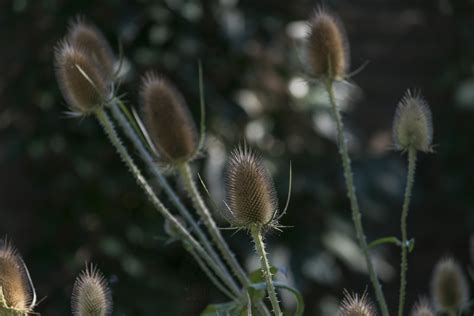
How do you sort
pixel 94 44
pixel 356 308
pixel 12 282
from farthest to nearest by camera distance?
1. pixel 94 44
2. pixel 12 282
3. pixel 356 308

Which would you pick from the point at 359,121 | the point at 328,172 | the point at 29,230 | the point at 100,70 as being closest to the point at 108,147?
the point at 29,230

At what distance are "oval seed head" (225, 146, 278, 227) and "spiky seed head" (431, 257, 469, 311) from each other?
1.32 feet

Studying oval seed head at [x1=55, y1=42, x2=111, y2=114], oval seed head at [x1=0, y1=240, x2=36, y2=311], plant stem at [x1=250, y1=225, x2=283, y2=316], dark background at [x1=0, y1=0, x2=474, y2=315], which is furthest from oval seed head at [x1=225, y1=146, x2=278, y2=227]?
dark background at [x1=0, y1=0, x2=474, y2=315]

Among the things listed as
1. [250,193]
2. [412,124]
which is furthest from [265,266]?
[412,124]

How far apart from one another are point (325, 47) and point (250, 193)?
16.5 inches

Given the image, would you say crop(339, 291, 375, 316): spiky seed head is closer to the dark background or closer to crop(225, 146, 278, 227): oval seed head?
crop(225, 146, 278, 227): oval seed head

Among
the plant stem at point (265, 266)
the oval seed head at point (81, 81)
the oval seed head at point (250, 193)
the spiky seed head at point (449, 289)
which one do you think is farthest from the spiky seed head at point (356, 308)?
the oval seed head at point (81, 81)

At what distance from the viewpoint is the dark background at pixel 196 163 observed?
140 inches

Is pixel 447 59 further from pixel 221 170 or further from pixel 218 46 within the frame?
pixel 221 170

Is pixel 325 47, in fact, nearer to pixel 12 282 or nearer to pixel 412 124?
pixel 412 124

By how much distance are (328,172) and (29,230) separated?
4.30 feet

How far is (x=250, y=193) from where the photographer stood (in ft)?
3.44

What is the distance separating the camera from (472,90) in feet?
13.0

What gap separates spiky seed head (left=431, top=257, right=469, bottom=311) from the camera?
4.44 feet
